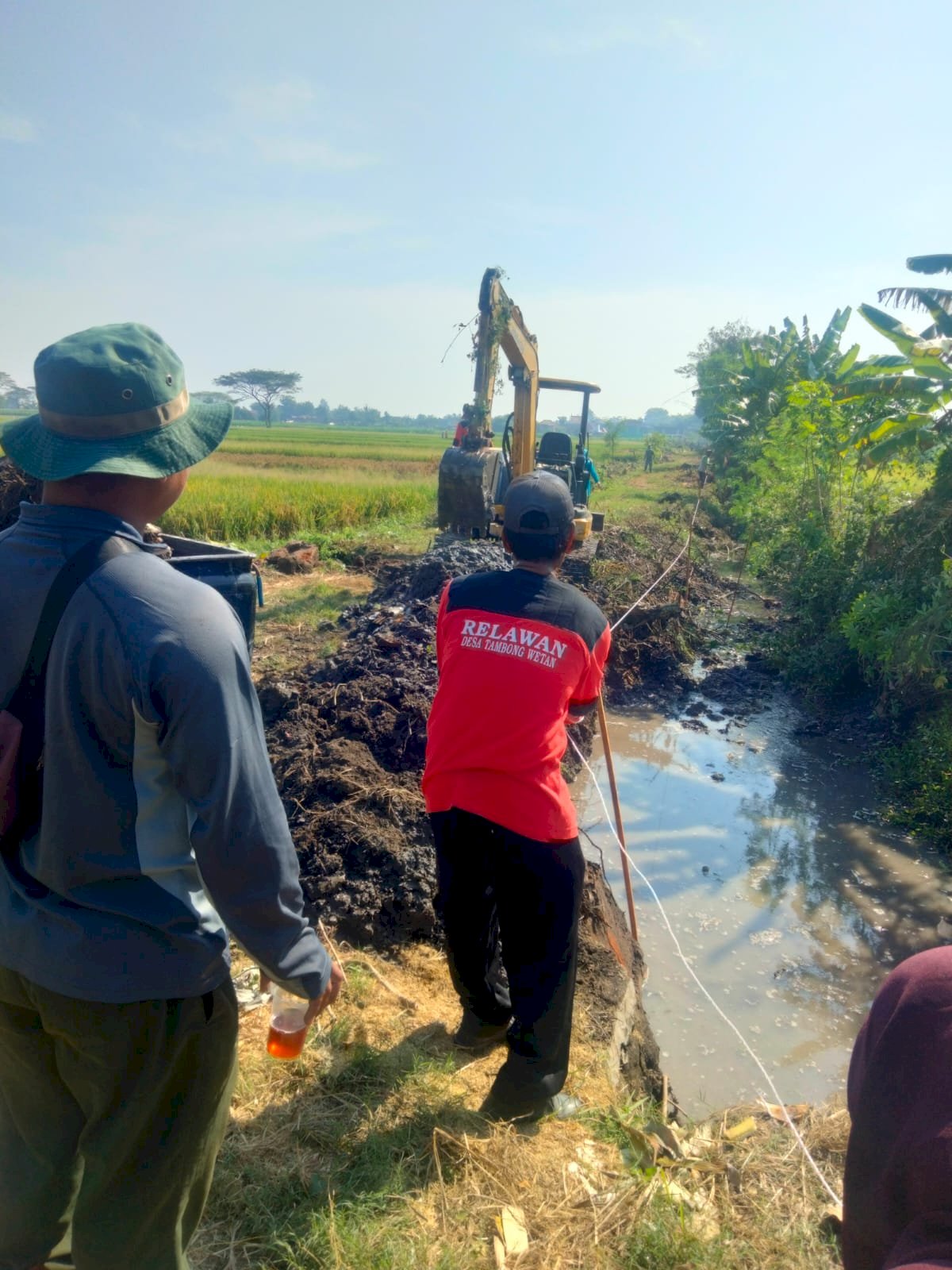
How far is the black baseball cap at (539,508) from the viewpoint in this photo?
2.58 meters

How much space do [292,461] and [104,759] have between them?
33619mm

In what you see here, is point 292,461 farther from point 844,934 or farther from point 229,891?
point 229,891

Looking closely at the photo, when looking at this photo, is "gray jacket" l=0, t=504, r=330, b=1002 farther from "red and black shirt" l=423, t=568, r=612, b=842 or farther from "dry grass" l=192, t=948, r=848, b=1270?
"dry grass" l=192, t=948, r=848, b=1270

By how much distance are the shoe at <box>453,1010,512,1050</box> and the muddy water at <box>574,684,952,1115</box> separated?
1.26 meters

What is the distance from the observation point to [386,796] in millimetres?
4582

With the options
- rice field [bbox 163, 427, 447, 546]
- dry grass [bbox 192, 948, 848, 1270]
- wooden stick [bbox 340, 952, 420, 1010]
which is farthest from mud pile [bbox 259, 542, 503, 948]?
rice field [bbox 163, 427, 447, 546]

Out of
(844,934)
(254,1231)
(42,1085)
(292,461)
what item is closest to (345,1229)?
(254,1231)

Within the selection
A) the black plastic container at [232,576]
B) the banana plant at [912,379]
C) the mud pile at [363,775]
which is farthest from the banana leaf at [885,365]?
the black plastic container at [232,576]

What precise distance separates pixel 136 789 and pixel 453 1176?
1783mm

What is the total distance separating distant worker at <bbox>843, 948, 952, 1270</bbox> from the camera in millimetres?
1060

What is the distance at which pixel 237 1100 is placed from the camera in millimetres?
2707

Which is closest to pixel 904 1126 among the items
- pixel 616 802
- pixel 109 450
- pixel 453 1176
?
pixel 109 450

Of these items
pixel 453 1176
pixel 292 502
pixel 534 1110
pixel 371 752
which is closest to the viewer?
pixel 453 1176

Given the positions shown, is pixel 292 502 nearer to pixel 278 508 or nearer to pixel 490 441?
pixel 278 508
